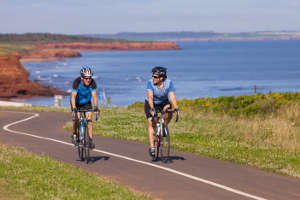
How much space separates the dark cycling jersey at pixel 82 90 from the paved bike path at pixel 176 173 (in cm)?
141

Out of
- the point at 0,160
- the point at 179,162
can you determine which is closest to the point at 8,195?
the point at 0,160

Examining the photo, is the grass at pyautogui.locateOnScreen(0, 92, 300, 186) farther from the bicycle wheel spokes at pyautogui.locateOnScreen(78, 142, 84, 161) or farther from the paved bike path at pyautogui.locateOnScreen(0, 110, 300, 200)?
the bicycle wheel spokes at pyautogui.locateOnScreen(78, 142, 84, 161)

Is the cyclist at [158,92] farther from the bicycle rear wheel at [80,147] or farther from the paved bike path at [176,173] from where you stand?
the bicycle rear wheel at [80,147]

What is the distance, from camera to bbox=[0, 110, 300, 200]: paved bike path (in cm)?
917

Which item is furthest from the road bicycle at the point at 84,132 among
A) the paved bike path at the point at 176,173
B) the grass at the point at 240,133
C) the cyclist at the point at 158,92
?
the grass at the point at 240,133

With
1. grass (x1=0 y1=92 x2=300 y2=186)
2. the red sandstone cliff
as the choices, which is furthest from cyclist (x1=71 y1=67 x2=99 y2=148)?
the red sandstone cliff

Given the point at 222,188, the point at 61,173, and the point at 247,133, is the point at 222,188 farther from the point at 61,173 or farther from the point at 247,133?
the point at 247,133

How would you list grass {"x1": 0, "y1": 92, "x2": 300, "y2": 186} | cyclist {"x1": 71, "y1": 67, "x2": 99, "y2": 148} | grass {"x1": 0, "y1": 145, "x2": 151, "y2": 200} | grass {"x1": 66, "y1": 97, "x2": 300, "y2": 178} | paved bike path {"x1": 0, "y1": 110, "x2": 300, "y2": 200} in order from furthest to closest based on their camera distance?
1. grass {"x1": 0, "y1": 92, "x2": 300, "y2": 186}
2. grass {"x1": 66, "y1": 97, "x2": 300, "y2": 178}
3. cyclist {"x1": 71, "y1": 67, "x2": 99, "y2": 148}
4. paved bike path {"x1": 0, "y1": 110, "x2": 300, "y2": 200}
5. grass {"x1": 0, "y1": 145, "x2": 151, "y2": 200}

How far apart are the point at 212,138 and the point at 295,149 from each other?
9.33ft

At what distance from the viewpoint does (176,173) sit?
10883 mm

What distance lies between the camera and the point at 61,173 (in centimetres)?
1041

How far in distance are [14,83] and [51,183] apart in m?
83.3

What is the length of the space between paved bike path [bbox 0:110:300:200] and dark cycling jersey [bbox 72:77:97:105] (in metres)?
1.41

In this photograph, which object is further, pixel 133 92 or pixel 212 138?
pixel 133 92
